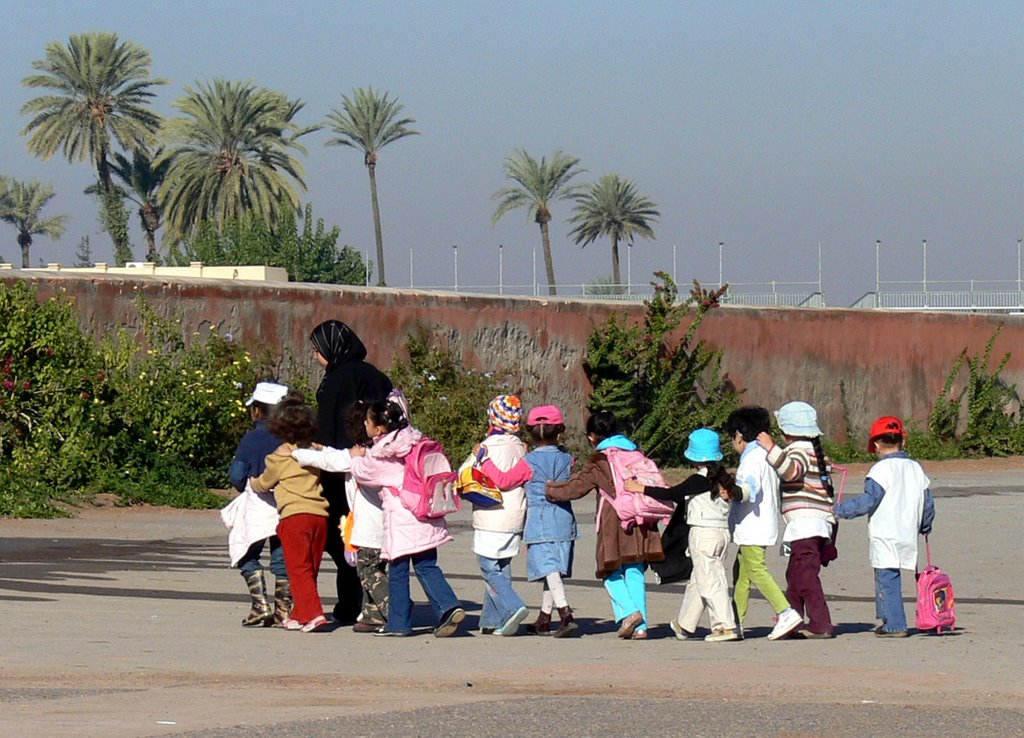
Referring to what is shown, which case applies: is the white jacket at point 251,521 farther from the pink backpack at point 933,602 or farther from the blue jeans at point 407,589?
the pink backpack at point 933,602

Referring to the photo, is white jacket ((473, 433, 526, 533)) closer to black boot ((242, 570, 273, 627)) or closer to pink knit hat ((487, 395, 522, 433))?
pink knit hat ((487, 395, 522, 433))

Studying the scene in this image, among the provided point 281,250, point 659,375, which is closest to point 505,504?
point 659,375

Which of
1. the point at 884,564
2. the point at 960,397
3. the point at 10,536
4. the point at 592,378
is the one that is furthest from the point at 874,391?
the point at 884,564

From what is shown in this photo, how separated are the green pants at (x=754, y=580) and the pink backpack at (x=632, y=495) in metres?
0.54

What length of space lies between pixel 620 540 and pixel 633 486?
0.34 m

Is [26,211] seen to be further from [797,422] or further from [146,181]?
[797,422]

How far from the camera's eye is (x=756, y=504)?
A: 10422 mm

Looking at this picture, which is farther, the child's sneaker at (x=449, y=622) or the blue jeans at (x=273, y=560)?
the blue jeans at (x=273, y=560)

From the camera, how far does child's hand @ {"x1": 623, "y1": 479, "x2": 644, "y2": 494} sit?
33.6 ft

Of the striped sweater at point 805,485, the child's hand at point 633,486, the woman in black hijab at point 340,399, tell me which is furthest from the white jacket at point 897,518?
the woman in black hijab at point 340,399

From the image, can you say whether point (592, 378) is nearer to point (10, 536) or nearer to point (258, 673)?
point (10, 536)

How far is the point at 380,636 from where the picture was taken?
33.8 feet

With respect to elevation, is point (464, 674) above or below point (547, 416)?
below

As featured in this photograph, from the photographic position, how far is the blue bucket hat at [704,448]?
1034 centimetres
